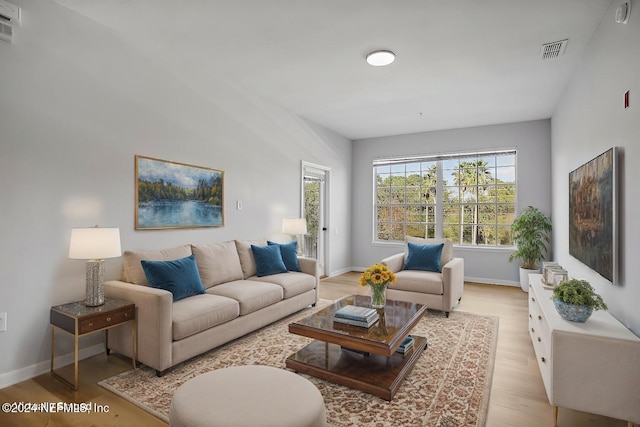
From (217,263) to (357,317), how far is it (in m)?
→ 1.77

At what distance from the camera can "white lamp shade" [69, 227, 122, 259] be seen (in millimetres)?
2555

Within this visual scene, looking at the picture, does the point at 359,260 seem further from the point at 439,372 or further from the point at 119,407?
the point at 119,407

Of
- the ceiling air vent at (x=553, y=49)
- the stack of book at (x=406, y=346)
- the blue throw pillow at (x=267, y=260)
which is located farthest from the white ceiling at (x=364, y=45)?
the stack of book at (x=406, y=346)

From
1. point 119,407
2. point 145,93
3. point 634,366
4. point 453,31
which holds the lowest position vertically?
point 119,407

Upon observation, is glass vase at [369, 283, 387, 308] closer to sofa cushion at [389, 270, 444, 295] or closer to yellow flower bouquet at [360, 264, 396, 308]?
yellow flower bouquet at [360, 264, 396, 308]

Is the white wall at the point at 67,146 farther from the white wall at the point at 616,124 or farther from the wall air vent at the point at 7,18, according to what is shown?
the white wall at the point at 616,124

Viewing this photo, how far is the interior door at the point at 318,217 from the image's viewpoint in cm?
629

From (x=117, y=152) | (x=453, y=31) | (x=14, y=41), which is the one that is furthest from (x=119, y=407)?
(x=453, y=31)

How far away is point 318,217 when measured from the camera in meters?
6.38

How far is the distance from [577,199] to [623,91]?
1276 mm

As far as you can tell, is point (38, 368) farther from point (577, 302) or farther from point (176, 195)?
point (577, 302)

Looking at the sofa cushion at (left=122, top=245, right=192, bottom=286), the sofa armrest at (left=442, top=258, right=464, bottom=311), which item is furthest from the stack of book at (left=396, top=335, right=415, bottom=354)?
the sofa cushion at (left=122, top=245, right=192, bottom=286)

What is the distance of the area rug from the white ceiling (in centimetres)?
274

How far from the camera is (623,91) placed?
2.29 metres
